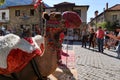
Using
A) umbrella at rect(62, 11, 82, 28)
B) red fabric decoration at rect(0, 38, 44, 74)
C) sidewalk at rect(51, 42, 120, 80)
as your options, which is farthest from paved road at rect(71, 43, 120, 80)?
red fabric decoration at rect(0, 38, 44, 74)

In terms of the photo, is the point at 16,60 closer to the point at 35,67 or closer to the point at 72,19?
the point at 35,67

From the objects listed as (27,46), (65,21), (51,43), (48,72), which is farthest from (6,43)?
(65,21)

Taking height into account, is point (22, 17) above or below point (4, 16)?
below

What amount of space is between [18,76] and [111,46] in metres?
19.8

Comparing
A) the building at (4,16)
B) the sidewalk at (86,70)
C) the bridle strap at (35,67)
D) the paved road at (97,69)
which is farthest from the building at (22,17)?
the bridle strap at (35,67)

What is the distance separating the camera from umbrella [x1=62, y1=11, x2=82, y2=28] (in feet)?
10.4

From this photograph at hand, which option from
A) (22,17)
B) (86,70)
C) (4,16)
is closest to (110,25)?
(22,17)

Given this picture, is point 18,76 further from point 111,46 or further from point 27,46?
point 111,46

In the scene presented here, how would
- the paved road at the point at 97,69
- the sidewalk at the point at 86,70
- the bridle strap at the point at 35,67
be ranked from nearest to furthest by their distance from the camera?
the bridle strap at the point at 35,67
the sidewalk at the point at 86,70
the paved road at the point at 97,69

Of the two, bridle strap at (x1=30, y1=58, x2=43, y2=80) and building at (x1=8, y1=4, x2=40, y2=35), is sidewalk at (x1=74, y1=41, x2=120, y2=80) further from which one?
building at (x1=8, y1=4, x2=40, y2=35)

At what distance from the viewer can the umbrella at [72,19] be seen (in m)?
3.18

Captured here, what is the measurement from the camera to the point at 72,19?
322 cm

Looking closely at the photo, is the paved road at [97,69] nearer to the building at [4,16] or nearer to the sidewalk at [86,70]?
the sidewalk at [86,70]

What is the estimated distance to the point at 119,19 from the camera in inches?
2191
